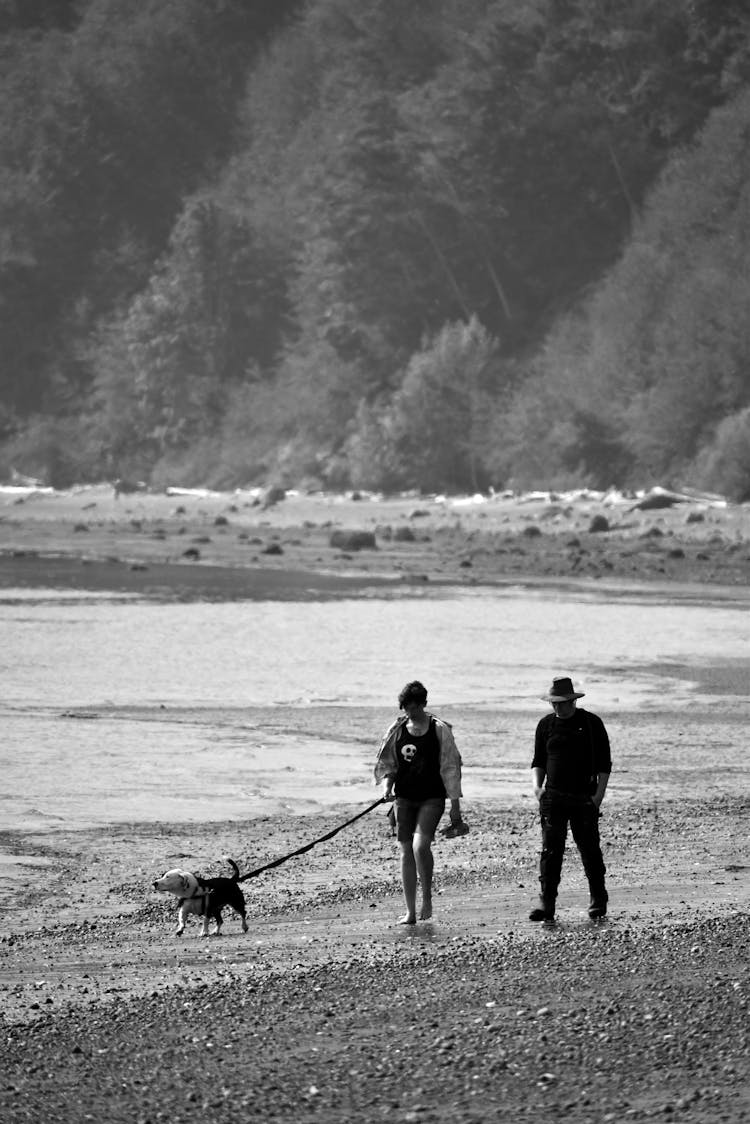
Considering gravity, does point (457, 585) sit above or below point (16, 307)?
below

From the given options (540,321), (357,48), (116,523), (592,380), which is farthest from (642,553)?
(357,48)

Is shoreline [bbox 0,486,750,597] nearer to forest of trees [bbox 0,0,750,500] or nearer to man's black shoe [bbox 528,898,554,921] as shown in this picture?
forest of trees [bbox 0,0,750,500]

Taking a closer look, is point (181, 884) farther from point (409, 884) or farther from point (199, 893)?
point (409, 884)

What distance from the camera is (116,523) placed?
70875 mm

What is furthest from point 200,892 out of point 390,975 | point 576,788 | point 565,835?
point 576,788

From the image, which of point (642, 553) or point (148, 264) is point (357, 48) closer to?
point (148, 264)

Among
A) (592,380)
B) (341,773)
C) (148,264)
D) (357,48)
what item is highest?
(357,48)

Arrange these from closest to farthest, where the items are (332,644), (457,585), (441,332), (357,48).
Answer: (332,644) → (457,585) → (441,332) → (357,48)

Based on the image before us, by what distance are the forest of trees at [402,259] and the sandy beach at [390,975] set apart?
1720 inches

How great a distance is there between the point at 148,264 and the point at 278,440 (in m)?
22.7

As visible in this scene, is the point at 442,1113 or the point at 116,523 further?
the point at 116,523

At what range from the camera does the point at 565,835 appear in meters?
11.4

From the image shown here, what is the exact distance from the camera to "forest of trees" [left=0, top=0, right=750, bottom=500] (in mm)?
68875

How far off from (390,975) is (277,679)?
1471cm
